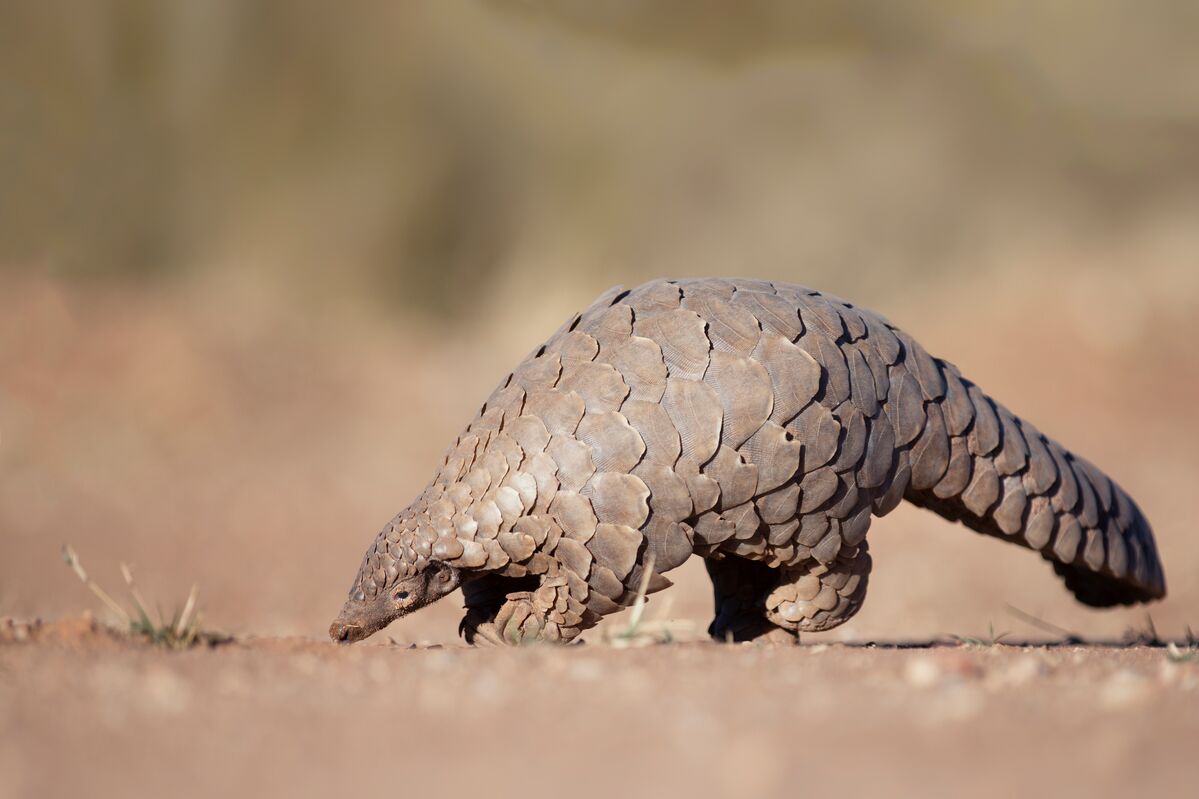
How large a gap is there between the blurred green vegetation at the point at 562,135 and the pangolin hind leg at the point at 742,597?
1002 centimetres

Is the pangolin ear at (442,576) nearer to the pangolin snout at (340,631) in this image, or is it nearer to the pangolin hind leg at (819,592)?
the pangolin snout at (340,631)

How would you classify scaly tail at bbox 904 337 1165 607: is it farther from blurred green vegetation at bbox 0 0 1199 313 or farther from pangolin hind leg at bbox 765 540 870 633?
blurred green vegetation at bbox 0 0 1199 313

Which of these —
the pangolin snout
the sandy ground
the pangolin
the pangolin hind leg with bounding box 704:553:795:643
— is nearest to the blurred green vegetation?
the pangolin hind leg with bounding box 704:553:795:643

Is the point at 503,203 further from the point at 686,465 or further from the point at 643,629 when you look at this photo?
the point at 643,629

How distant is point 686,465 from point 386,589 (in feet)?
3.62

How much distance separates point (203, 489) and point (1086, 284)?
10327 millimetres

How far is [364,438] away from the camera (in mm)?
13234

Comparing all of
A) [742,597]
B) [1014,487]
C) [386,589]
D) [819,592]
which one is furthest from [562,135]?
[386,589]

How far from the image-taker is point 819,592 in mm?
3896

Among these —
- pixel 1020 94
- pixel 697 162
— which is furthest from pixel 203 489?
pixel 1020 94

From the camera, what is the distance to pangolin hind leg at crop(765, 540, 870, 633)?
388cm

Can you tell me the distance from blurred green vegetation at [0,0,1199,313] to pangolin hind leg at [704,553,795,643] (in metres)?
10.0

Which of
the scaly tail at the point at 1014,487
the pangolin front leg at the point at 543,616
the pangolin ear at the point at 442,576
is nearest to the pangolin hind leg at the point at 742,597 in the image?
the scaly tail at the point at 1014,487

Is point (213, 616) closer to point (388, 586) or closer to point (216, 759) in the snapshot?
point (388, 586)
